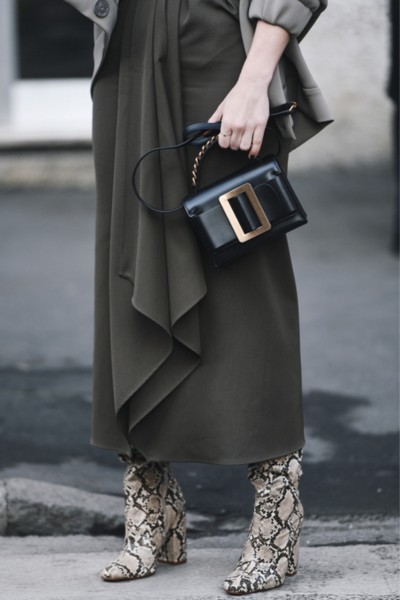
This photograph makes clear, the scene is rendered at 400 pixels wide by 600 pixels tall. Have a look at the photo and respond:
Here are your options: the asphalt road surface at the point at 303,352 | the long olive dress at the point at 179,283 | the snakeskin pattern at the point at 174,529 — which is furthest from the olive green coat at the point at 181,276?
the asphalt road surface at the point at 303,352

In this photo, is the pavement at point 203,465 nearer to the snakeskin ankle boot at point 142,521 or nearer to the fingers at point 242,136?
the snakeskin ankle boot at point 142,521

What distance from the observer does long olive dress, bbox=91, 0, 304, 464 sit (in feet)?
8.76

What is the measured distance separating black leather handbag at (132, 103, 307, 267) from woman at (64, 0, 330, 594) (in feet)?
0.16

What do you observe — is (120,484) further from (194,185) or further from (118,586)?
(194,185)

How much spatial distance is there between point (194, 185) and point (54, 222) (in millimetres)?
4822

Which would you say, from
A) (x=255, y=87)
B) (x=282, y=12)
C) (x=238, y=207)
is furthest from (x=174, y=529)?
(x=282, y=12)

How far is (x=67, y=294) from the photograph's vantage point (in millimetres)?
5984

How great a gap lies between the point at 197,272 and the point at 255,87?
1.36ft

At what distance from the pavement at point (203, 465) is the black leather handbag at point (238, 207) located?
79cm

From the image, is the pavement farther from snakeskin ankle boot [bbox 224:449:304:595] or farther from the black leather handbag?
the black leather handbag

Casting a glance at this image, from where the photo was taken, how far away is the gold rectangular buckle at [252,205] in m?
2.64

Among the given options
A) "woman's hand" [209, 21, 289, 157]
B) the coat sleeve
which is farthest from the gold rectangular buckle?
the coat sleeve

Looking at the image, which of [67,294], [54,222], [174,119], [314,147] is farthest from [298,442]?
[314,147]

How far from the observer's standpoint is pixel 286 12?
8.46ft
